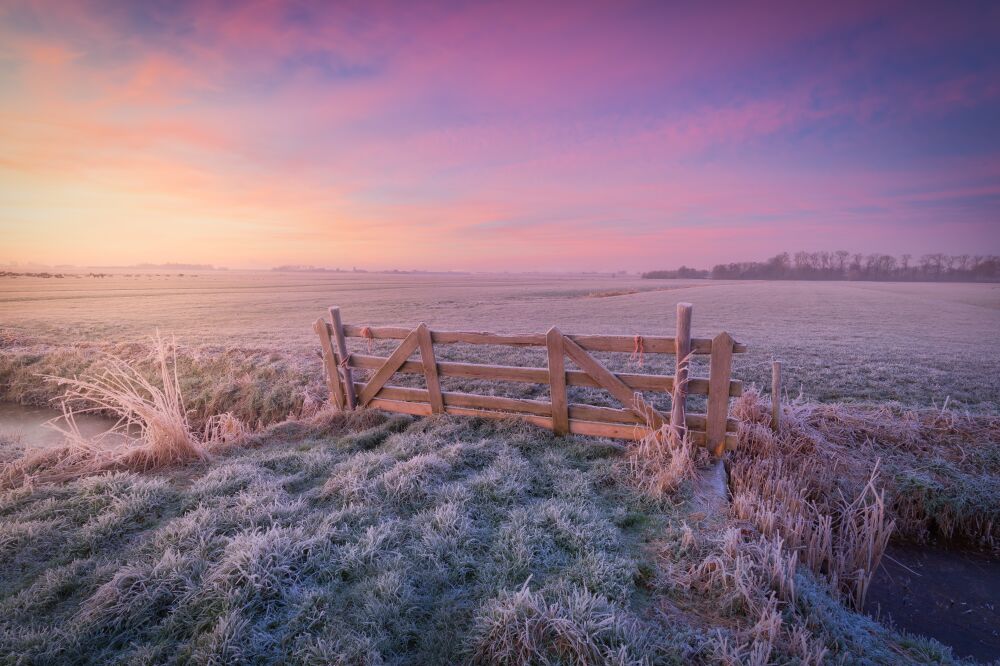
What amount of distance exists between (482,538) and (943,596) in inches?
218

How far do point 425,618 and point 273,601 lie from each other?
125 cm

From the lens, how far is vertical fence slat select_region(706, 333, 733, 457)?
565cm

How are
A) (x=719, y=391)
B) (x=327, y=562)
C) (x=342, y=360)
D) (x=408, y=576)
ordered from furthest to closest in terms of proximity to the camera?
(x=342, y=360)
(x=719, y=391)
(x=327, y=562)
(x=408, y=576)

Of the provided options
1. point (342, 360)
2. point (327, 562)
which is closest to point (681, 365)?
point (327, 562)

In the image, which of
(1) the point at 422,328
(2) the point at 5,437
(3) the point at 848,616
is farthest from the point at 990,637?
(2) the point at 5,437

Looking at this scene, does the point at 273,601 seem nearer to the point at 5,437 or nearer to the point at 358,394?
the point at 358,394

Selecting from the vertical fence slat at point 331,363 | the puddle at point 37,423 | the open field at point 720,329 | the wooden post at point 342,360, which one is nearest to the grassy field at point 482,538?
the wooden post at point 342,360

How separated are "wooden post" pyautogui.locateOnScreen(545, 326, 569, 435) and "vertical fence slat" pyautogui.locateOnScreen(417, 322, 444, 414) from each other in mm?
2122

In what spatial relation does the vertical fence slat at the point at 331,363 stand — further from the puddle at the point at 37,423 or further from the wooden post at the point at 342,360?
the puddle at the point at 37,423

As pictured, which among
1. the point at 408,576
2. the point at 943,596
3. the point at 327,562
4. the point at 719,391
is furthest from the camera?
the point at 719,391

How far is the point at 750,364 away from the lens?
12.4 m

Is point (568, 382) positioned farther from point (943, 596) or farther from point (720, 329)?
point (720, 329)

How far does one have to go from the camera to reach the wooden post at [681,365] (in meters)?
5.77

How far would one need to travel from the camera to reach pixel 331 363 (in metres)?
8.38
